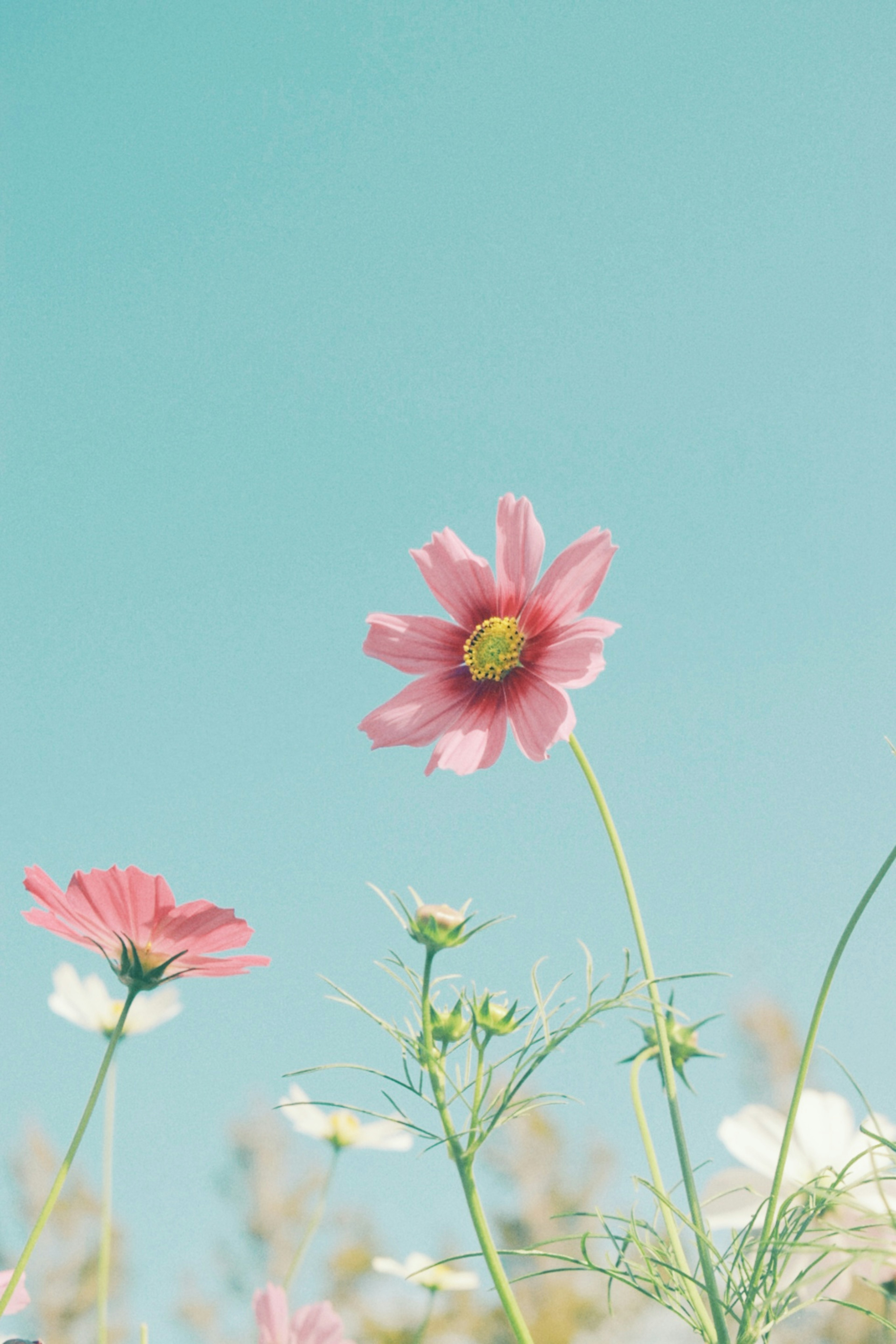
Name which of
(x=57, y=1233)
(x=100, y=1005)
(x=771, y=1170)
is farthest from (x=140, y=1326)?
(x=57, y=1233)

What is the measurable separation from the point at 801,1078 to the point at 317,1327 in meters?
0.41

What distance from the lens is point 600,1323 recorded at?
713 centimetres

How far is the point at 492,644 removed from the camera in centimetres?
73

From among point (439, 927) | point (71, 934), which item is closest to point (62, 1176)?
point (71, 934)

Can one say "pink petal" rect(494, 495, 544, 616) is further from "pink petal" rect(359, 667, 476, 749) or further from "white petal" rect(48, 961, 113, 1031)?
"white petal" rect(48, 961, 113, 1031)

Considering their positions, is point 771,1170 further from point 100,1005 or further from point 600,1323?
point 600,1323

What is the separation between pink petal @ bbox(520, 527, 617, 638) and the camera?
651mm

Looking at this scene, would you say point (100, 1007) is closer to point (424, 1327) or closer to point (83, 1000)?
point (83, 1000)

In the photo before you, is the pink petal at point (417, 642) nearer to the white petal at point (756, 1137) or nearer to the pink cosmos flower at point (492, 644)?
the pink cosmos flower at point (492, 644)

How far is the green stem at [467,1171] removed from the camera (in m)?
0.44

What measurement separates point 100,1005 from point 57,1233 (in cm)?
706

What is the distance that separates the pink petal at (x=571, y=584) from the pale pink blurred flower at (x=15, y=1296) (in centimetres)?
47

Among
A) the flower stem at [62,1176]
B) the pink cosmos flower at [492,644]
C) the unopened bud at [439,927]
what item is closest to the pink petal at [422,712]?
the pink cosmos flower at [492,644]

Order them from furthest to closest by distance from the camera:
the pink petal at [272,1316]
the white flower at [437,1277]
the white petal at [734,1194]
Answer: the white flower at [437,1277] → the pink petal at [272,1316] → the white petal at [734,1194]
